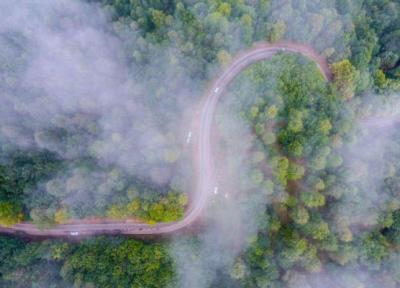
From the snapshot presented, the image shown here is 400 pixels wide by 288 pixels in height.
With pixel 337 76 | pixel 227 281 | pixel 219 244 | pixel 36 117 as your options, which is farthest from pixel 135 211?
pixel 337 76

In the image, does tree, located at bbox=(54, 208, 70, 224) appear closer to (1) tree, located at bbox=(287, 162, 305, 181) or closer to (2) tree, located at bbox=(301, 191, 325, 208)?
(1) tree, located at bbox=(287, 162, 305, 181)

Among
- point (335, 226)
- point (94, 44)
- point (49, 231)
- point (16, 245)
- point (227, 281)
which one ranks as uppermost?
point (94, 44)

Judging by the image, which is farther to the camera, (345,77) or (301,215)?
(345,77)

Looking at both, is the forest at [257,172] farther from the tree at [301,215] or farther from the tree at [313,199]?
the tree at [301,215]

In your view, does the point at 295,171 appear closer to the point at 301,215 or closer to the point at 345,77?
the point at 301,215

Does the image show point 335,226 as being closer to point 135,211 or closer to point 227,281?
point 227,281

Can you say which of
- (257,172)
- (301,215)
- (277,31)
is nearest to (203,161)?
(257,172)

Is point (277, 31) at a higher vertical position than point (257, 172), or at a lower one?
higher

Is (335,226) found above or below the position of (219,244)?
above
